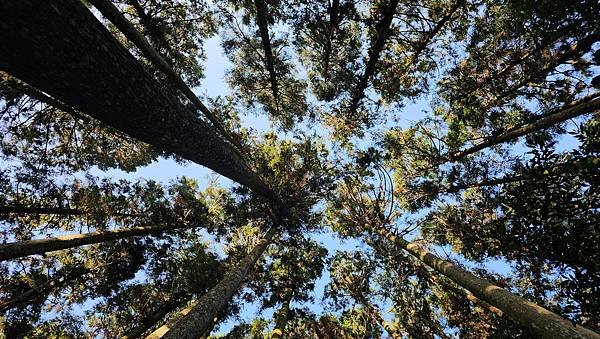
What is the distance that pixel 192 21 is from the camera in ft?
35.4

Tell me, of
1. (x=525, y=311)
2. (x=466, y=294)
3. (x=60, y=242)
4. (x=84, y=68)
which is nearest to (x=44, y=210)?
(x=60, y=242)

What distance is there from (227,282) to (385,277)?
7115 mm

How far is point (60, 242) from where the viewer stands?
26.7 ft

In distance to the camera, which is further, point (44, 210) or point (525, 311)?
point (44, 210)

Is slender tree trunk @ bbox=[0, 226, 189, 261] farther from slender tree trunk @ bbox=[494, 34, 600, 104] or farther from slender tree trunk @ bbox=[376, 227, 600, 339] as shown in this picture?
slender tree trunk @ bbox=[494, 34, 600, 104]

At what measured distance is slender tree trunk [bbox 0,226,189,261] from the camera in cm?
694

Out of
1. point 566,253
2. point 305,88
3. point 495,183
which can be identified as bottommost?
point 566,253

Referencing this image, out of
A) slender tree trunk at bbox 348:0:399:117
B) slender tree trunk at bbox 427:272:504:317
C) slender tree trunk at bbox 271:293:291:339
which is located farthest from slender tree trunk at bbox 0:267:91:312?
slender tree trunk at bbox 427:272:504:317

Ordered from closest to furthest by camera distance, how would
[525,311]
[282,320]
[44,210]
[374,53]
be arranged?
1. [525,311]
2. [44,210]
3. [374,53]
4. [282,320]

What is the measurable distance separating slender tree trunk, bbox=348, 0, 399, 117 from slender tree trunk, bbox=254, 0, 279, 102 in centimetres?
307

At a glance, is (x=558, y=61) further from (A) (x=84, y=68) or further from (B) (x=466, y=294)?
(A) (x=84, y=68)

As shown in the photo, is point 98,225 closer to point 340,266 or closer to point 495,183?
point 340,266

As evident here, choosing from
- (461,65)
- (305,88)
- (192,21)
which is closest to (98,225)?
(192,21)

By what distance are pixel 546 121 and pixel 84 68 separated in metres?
9.05
